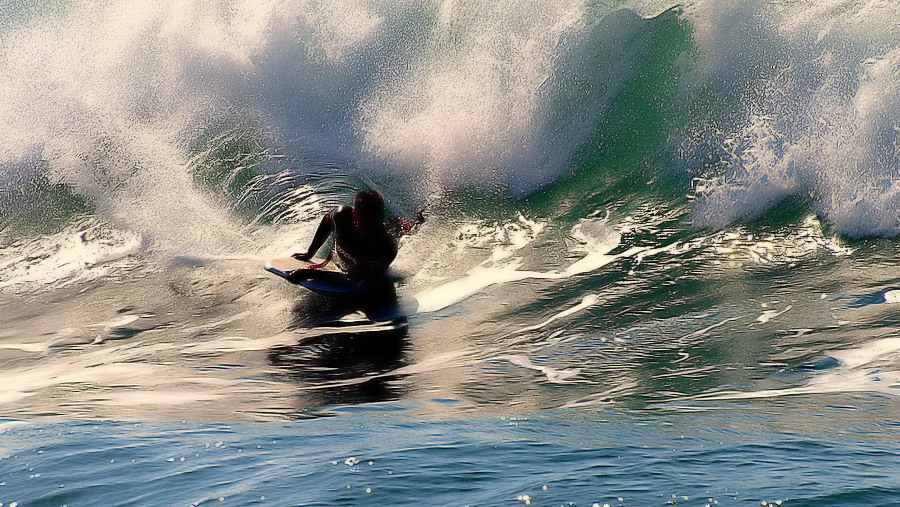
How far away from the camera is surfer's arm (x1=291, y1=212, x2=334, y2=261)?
23.3ft

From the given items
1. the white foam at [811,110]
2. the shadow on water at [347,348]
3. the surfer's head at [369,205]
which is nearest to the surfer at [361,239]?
the surfer's head at [369,205]

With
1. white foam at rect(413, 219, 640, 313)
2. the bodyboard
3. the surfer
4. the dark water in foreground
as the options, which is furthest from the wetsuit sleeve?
the dark water in foreground

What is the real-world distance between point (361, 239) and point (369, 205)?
311 millimetres

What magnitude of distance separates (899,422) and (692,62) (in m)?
6.14

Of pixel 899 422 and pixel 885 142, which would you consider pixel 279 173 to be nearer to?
pixel 885 142

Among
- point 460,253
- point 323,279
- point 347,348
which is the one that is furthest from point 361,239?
point 347,348

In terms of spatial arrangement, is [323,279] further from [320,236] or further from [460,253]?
[460,253]

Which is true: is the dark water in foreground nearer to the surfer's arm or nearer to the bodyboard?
the bodyboard

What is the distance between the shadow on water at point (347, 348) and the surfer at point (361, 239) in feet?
0.59

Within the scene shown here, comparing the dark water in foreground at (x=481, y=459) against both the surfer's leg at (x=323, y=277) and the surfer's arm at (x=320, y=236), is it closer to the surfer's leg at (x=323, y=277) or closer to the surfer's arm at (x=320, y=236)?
the surfer's leg at (x=323, y=277)

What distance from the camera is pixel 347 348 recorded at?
233 inches

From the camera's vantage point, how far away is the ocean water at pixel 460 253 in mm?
3469

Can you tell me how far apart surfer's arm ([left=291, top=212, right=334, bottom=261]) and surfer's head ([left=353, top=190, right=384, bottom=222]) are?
404 millimetres

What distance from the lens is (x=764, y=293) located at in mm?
6324
